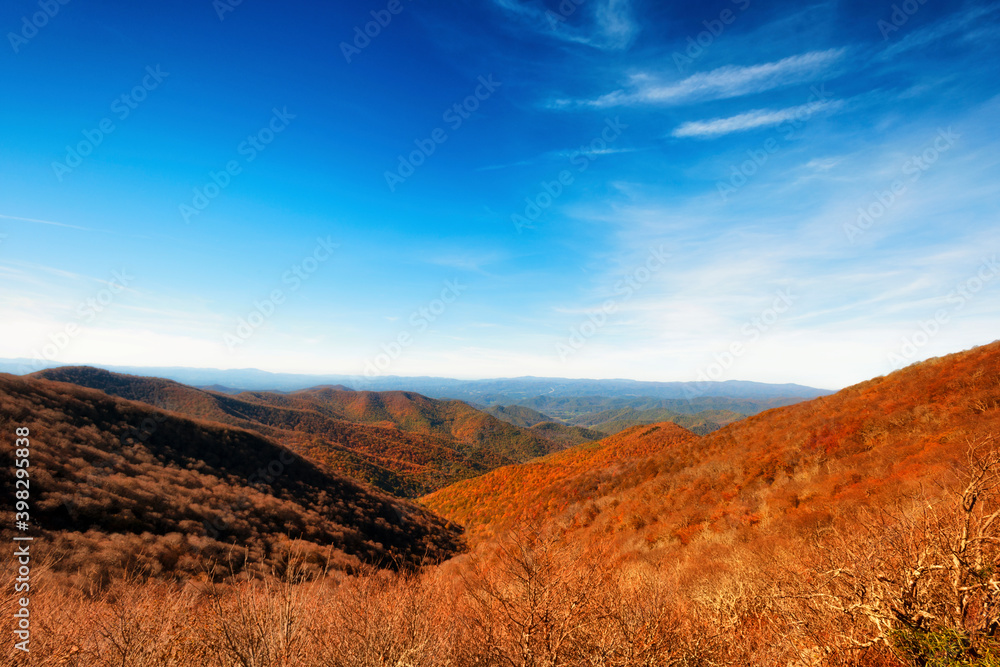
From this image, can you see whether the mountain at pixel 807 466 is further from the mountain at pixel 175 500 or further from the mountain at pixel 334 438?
the mountain at pixel 334 438

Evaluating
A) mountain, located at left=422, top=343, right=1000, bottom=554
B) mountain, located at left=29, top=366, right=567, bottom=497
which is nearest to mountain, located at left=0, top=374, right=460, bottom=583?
mountain, located at left=422, top=343, right=1000, bottom=554

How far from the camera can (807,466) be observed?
48.7 ft

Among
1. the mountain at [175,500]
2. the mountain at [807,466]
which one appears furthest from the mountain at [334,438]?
the mountain at [807,466]

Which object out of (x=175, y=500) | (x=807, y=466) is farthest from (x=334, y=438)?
(x=807, y=466)

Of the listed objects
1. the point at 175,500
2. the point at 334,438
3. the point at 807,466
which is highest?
the point at 807,466

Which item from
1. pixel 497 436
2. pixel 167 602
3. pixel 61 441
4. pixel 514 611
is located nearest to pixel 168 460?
pixel 61 441

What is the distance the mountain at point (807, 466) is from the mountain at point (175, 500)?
511 inches

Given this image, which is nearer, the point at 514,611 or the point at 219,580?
the point at 514,611

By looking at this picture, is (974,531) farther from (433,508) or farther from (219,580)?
(433,508)

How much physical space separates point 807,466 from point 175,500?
31.0 m

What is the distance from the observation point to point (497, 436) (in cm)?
16950

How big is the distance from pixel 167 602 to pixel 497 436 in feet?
556

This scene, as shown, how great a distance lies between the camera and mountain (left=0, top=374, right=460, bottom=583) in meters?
13.7

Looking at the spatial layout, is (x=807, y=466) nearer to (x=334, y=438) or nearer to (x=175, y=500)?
(x=175, y=500)
